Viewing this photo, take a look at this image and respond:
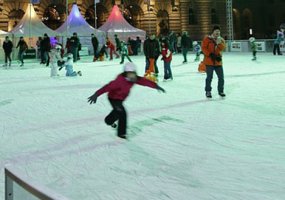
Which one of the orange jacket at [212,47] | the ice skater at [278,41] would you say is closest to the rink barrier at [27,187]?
the orange jacket at [212,47]

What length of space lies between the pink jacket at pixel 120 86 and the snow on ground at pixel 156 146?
0.61m

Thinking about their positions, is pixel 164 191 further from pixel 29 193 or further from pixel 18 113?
pixel 18 113

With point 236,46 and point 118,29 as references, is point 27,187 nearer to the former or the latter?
point 236,46

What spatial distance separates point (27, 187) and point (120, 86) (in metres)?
3.77

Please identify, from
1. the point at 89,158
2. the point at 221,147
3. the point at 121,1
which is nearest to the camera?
the point at 89,158

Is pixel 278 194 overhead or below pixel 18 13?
below

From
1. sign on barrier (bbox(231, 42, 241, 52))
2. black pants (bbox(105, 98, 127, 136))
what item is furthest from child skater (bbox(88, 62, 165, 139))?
sign on barrier (bbox(231, 42, 241, 52))

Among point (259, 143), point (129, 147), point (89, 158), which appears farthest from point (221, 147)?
point (89, 158)

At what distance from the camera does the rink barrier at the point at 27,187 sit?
7.25ft

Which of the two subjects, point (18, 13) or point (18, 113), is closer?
point (18, 113)

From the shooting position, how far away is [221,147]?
18.6 ft

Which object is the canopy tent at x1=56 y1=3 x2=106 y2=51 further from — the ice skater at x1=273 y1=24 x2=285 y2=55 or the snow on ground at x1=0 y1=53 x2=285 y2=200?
the snow on ground at x1=0 y1=53 x2=285 y2=200

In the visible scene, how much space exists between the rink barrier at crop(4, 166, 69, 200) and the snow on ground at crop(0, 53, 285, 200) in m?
1.29

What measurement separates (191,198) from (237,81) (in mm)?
9742
